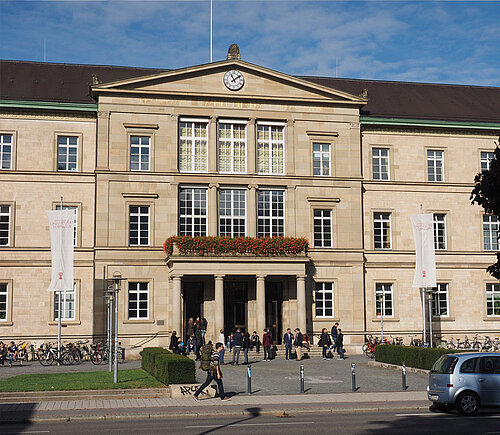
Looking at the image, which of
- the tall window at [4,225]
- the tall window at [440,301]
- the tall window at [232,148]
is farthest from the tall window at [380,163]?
the tall window at [4,225]

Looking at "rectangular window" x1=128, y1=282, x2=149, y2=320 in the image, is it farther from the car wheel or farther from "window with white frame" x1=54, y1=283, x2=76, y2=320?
the car wheel

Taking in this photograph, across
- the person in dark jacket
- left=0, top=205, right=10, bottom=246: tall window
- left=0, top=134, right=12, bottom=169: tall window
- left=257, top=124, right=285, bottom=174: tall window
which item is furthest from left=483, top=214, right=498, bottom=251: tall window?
left=0, top=134, right=12, bottom=169: tall window

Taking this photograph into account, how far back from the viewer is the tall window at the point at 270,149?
161 ft

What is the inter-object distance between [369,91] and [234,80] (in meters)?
13.7

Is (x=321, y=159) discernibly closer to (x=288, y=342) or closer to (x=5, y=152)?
(x=288, y=342)

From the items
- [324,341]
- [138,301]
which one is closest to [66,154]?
[138,301]

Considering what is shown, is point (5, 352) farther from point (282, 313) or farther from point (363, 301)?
point (363, 301)

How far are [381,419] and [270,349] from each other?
22.4 metres

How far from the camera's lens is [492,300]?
52375 millimetres

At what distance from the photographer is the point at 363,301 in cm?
4944

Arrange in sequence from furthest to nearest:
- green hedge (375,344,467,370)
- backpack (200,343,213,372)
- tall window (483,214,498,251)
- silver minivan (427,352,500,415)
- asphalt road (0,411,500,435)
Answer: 1. tall window (483,214,498,251)
2. green hedge (375,344,467,370)
3. backpack (200,343,213,372)
4. silver minivan (427,352,500,415)
5. asphalt road (0,411,500,435)

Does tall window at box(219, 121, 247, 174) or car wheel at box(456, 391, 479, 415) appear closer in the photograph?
car wheel at box(456, 391, 479, 415)

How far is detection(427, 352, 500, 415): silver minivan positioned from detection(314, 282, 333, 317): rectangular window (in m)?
26.2

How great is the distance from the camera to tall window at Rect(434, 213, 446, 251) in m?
52.0
